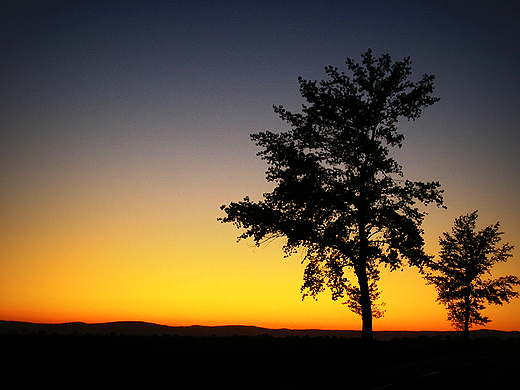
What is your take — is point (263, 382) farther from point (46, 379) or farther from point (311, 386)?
point (46, 379)

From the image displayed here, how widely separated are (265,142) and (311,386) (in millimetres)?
15642

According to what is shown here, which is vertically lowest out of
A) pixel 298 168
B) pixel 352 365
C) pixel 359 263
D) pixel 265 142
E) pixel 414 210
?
pixel 352 365

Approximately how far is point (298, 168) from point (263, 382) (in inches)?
525

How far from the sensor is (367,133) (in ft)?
83.6

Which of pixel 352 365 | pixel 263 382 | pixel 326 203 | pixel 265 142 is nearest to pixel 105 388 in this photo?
pixel 263 382

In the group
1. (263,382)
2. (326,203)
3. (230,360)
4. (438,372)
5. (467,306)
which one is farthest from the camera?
(467,306)

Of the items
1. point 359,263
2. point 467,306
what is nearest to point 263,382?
point 359,263

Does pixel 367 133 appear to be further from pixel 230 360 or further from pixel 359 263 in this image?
pixel 230 360

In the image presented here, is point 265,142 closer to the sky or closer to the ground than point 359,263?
closer to the sky

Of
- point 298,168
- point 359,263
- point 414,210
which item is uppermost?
point 298,168

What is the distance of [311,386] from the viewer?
39.9ft

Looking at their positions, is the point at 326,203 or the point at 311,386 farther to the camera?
the point at 326,203

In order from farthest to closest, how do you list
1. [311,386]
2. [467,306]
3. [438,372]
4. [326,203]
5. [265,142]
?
[467,306]
[265,142]
[326,203]
[438,372]
[311,386]

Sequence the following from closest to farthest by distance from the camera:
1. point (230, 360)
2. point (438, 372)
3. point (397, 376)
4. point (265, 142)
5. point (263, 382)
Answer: point (263, 382) < point (397, 376) < point (438, 372) < point (230, 360) < point (265, 142)
